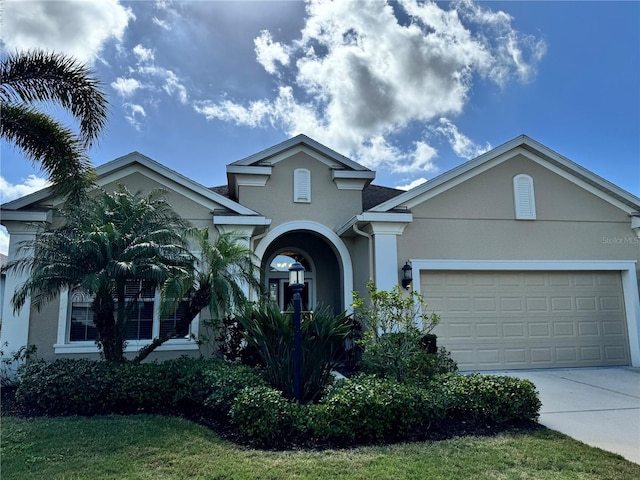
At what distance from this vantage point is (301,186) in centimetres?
1166

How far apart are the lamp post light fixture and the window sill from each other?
5.14 meters

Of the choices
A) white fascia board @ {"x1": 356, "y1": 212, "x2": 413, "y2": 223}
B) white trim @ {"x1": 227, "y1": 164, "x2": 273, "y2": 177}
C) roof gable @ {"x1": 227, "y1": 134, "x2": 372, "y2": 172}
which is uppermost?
roof gable @ {"x1": 227, "y1": 134, "x2": 372, "y2": 172}

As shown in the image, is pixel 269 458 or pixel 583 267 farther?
pixel 583 267

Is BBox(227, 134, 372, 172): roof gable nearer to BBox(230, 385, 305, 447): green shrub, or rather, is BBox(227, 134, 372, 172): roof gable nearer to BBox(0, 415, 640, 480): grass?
BBox(230, 385, 305, 447): green shrub

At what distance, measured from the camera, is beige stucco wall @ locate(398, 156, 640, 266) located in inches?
420

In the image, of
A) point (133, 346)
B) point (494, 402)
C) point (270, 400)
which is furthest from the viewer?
point (133, 346)

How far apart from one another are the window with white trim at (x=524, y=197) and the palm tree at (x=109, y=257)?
27.4 ft

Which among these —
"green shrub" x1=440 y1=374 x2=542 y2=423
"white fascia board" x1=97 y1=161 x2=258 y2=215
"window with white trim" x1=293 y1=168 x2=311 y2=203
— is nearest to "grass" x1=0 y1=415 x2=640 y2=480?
"green shrub" x1=440 y1=374 x2=542 y2=423

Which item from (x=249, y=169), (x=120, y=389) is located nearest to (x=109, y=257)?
(x=120, y=389)

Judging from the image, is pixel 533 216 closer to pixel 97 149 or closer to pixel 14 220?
pixel 97 149

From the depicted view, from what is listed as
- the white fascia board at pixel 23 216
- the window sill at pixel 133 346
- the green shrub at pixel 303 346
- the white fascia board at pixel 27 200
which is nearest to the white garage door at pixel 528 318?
the green shrub at pixel 303 346

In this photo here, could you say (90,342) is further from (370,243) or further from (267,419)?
(370,243)

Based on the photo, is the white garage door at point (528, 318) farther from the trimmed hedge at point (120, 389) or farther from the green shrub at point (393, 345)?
the trimmed hedge at point (120, 389)

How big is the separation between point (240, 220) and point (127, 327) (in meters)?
3.51
